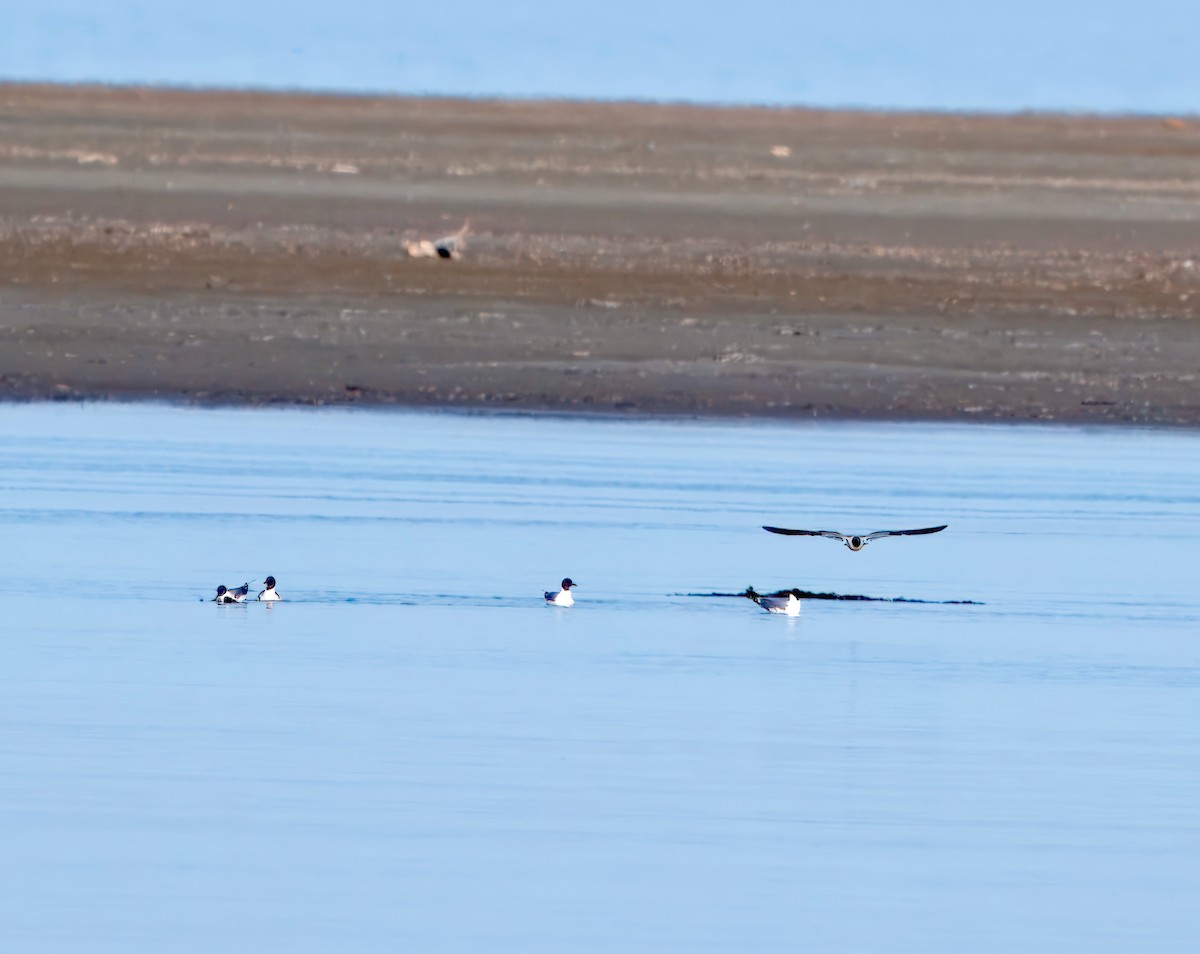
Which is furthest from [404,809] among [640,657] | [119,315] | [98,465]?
[119,315]

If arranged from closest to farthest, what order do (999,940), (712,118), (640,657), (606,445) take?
(999,940), (640,657), (606,445), (712,118)

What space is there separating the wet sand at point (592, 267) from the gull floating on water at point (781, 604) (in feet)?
19.1

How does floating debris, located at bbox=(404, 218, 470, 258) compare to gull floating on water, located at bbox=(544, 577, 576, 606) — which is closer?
gull floating on water, located at bbox=(544, 577, 576, 606)

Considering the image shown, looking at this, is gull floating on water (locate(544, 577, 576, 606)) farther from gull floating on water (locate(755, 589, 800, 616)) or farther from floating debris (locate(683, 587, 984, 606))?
gull floating on water (locate(755, 589, 800, 616))

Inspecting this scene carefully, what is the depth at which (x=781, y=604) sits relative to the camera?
1091cm

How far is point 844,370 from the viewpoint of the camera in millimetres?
17906

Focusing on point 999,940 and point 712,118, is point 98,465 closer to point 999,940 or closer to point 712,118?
point 999,940

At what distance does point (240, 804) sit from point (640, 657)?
113 inches

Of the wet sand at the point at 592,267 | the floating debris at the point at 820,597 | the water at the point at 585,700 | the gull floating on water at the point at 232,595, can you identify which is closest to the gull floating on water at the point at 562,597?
the water at the point at 585,700

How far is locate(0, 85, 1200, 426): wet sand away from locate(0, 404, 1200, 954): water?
6.12 ft

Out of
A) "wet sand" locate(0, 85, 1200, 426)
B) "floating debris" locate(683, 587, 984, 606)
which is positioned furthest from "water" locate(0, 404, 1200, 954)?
"wet sand" locate(0, 85, 1200, 426)

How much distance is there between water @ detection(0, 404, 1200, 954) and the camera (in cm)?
662

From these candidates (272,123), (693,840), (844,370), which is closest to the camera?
(693,840)

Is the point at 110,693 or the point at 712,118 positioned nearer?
the point at 110,693
